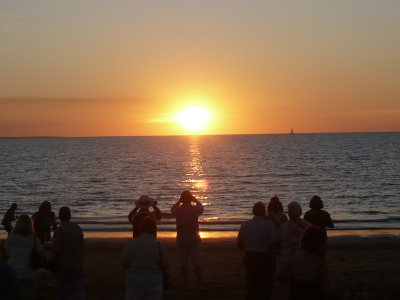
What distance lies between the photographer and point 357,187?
44.1 meters

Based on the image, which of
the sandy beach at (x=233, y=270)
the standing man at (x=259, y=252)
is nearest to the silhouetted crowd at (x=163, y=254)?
the standing man at (x=259, y=252)

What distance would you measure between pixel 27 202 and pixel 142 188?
39.7ft

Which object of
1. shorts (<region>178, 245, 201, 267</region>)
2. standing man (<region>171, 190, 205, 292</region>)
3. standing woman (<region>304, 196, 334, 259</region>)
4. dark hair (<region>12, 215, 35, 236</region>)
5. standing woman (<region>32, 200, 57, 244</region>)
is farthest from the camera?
standing woman (<region>32, 200, 57, 244</region>)

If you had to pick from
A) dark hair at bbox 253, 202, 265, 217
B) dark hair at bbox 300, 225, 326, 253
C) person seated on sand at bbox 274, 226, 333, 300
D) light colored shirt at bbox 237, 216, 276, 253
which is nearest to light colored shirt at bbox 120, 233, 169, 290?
person seated on sand at bbox 274, 226, 333, 300

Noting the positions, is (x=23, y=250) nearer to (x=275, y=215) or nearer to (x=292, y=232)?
(x=292, y=232)

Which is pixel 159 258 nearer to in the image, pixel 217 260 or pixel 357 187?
pixel 217 260

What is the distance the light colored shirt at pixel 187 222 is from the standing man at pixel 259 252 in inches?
61.5

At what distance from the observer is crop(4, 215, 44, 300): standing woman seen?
655cm

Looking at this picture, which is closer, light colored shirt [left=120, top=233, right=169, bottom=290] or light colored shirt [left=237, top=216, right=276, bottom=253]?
light colored shirt [left=120, top=233, right=169, bottom=290]

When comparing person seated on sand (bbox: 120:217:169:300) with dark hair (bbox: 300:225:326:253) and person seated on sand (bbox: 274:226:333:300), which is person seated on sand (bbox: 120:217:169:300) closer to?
person seated on sand (bbox: 274:226:333:300)

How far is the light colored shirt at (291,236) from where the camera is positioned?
6938 mm

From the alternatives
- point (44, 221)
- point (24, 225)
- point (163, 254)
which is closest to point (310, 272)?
point (163, 254)

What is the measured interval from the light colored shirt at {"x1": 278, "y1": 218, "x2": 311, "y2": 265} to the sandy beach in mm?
2074

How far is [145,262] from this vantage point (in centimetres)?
552
